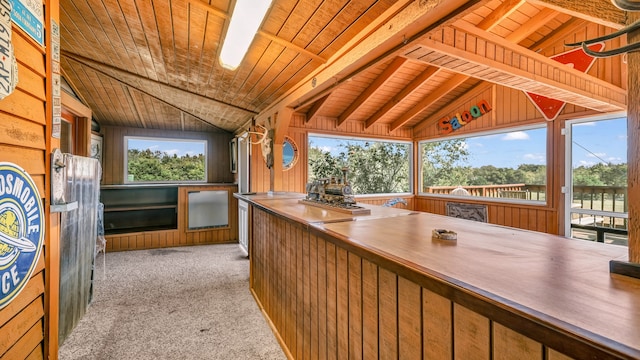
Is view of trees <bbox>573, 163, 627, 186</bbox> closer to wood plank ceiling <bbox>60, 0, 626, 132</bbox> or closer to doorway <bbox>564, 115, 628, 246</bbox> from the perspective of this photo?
doorway <bbox>564, 115, 628, 246</bbox>

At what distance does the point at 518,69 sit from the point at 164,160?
5857mm

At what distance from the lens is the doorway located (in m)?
3.63

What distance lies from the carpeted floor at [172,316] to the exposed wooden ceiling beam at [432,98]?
13.4ft

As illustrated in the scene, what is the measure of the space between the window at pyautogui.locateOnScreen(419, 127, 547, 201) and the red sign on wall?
31 cm

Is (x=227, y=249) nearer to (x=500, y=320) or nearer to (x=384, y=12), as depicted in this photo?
(x=384, y=12)

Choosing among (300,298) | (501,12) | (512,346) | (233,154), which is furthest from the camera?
(233,154)

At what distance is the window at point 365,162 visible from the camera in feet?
18.1

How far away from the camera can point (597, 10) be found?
949mm

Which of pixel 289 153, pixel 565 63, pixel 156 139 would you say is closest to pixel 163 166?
pixel 156 139

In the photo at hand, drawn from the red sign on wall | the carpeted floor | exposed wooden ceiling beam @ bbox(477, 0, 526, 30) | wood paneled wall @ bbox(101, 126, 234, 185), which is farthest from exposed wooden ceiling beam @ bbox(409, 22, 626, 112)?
wood paneled wall @ bbox(101, 126, 234, 185)

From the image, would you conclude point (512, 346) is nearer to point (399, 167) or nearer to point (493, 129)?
point (493, 129)

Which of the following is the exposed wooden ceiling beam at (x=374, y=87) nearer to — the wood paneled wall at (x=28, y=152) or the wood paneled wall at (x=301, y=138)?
the wood paneled wall at (x=301, y=138)

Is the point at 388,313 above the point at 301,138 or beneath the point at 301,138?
beneath

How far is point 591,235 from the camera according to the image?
3895 mm
